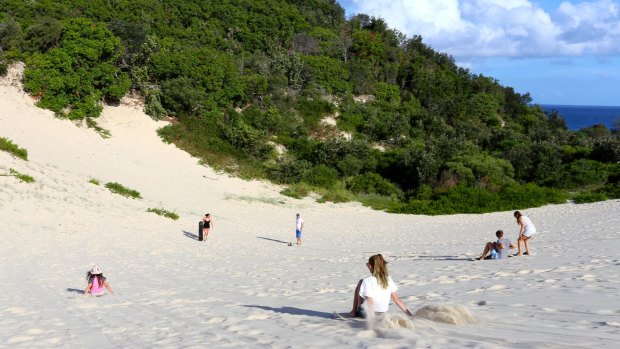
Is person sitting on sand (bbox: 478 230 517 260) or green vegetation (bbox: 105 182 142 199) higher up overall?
green vegetation (bbox: 105 182 142 199)

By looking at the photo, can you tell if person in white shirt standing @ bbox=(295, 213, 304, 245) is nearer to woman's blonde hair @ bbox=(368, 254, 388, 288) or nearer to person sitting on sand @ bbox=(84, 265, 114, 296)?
person sitting on sand @ bbox=(84, 265, 114, 296)

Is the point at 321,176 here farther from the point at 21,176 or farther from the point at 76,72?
the point at 76,72

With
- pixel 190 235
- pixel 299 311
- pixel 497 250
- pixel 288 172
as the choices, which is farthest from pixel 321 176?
pixel 299 311

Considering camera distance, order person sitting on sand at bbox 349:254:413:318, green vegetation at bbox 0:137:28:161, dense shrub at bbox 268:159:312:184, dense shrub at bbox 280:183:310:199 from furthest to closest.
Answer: dense shrub at bbox 268:159:312:184 → dense shrub at bbox 280:183:310:199 → green vegetation at bbox 0:137:28:161 → person sitting on sand at bbox 349:254:413:318

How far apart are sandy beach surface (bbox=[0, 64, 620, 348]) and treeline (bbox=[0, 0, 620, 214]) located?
7.13 ft

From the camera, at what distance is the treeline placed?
28.5 metres

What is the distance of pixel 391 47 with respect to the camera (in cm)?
5197

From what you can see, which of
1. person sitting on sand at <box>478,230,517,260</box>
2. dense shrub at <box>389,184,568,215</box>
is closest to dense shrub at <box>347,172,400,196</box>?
dense shrub at <box>389,184,568,215</box>

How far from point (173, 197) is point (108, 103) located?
1124 centimetres

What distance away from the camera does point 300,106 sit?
123 feet

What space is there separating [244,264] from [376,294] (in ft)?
24.4

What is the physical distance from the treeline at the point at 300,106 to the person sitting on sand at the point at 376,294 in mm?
19750

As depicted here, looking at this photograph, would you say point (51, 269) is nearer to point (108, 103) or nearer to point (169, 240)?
point (169, 240)

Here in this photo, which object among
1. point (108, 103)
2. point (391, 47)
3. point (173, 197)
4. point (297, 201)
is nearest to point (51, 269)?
point (173, 197)
